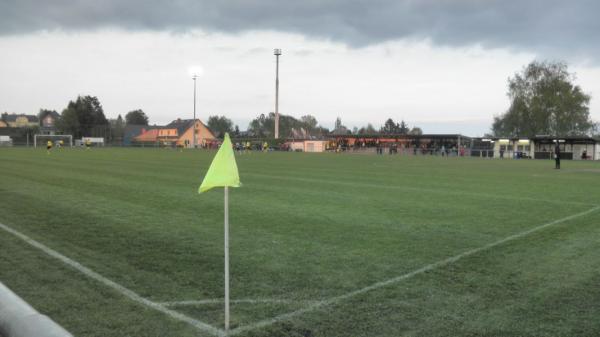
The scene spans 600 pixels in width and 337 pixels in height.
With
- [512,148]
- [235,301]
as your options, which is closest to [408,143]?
[512,148]

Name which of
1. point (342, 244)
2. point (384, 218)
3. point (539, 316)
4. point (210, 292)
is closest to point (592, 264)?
point (539, 316)

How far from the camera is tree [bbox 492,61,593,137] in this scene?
72.9m

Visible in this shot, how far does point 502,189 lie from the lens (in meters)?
16.6

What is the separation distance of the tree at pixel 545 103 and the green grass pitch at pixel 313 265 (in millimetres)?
69101

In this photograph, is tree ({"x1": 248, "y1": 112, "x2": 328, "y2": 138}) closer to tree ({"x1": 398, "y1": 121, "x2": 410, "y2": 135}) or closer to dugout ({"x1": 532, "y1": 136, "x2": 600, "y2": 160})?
tree ({"x1": 398, "y1": 121, "x2": 410, "y2": 135})

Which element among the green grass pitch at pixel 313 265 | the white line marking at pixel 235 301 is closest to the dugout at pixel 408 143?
the green grass pitch at pixel 313 265

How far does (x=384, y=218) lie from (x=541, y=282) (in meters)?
4.59

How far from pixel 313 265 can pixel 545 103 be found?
78819mm

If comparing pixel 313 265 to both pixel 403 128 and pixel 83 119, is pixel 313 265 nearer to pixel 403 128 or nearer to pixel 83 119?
pixel 83 119

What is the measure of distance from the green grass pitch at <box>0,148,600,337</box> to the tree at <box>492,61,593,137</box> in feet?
227

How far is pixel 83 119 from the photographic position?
12475cm

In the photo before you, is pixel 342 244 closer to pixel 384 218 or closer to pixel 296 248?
pixel 296 248

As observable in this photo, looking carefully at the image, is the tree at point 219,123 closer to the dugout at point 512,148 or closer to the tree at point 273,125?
the tree at point 273,125

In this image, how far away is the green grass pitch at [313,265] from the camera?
4.33 meters
